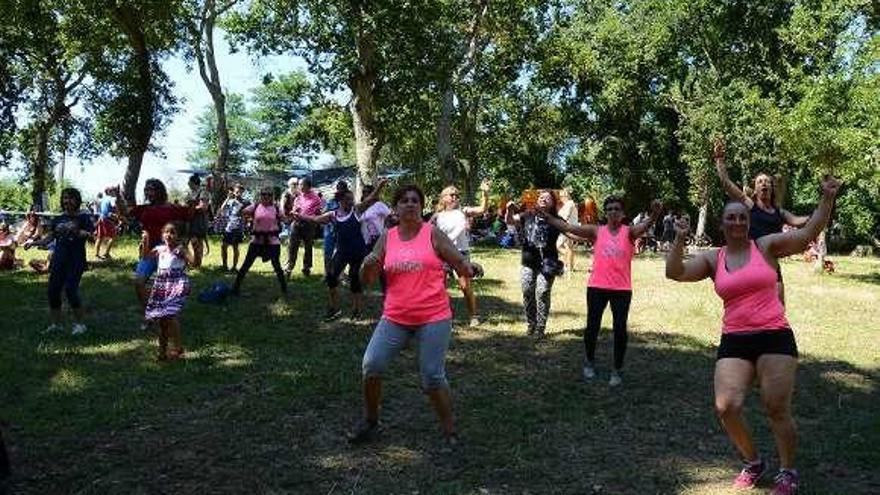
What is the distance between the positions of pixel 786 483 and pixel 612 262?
3.35 meters

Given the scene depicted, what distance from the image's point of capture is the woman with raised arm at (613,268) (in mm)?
8492

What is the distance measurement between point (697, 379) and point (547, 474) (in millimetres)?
3693

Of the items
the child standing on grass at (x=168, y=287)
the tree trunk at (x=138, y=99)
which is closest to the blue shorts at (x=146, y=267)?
the child standing on grass at (x=168, y=287)

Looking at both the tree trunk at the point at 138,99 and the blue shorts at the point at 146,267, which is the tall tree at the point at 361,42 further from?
the blue shorts at the point at 146,267

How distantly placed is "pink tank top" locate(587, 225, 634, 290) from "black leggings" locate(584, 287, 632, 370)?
7 centimetres

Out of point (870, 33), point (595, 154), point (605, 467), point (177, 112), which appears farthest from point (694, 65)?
point (605, 467)

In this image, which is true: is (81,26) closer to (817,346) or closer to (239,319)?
(239,319)

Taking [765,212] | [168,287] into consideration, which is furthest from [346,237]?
[765,212]

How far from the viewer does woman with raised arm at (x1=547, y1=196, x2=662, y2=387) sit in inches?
334

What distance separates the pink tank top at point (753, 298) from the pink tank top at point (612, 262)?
3.02 m

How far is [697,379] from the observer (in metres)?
9.10

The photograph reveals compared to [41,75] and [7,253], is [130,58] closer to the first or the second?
[41,75]

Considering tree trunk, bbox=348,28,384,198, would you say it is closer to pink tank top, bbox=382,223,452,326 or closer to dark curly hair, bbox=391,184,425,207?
dark curly hair, bbox=391,184,425,207

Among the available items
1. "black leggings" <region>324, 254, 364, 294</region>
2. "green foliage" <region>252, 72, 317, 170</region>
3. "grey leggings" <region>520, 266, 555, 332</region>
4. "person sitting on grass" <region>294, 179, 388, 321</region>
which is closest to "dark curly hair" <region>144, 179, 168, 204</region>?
"person sitting on grass" <region>294, 179, 388, 321</region>
